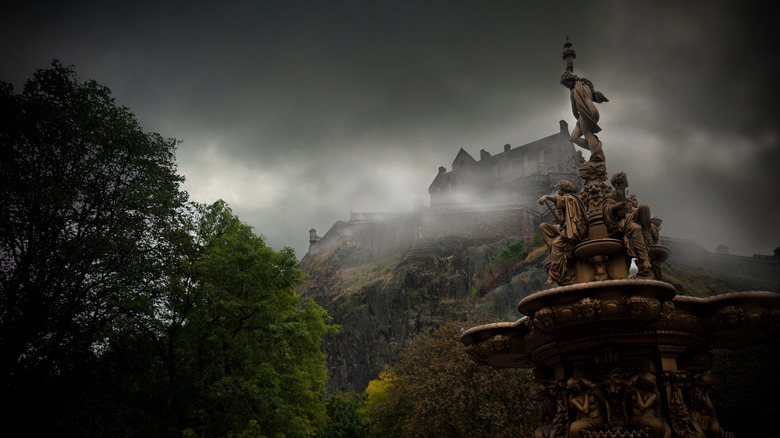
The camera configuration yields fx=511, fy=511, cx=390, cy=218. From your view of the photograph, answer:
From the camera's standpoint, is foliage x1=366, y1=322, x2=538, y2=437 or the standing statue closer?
the standing statue

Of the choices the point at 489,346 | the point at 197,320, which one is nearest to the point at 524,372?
the point at 197,320

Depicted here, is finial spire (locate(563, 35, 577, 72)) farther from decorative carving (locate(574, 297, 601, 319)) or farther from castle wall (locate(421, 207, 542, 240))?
castle wall (locate(421, 207, 542, 240))

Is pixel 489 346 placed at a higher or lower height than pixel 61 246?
lower

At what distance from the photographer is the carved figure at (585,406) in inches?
235

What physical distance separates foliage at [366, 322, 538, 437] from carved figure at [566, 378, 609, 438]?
12.4 meters

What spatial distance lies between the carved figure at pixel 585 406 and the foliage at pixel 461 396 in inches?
489

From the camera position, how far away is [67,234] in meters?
14.8

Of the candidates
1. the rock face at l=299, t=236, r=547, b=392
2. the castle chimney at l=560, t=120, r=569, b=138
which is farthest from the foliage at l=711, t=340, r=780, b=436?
the castle chimney at l=560, t=120, r=569, b=138

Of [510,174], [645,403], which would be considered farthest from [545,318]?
[510,174]

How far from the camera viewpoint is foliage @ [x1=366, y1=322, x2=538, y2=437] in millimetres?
18500

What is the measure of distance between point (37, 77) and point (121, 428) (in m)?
10.5

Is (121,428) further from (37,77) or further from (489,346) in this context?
(489,346)

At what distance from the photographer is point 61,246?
1403 centimetres

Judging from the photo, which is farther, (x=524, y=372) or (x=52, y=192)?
(x=524, y=372)
